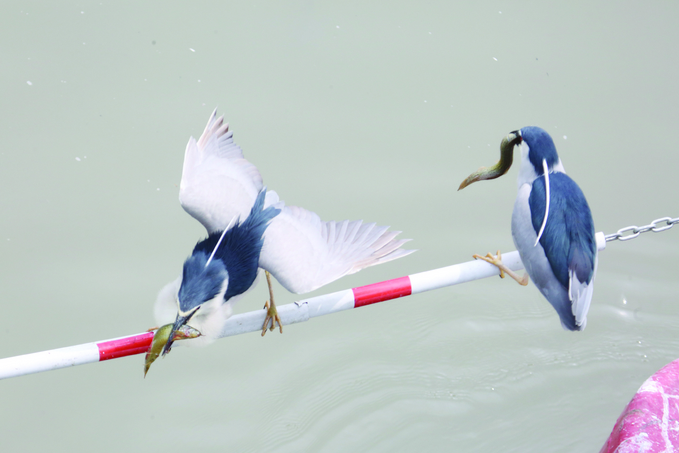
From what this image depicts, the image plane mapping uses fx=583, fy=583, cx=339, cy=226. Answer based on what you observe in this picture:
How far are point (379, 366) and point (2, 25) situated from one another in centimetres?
249

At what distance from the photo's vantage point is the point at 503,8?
3.41 m

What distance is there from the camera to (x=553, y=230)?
5.31 feet

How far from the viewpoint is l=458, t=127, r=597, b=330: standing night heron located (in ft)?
5.31

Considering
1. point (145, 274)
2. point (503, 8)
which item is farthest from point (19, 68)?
point (503, 8)

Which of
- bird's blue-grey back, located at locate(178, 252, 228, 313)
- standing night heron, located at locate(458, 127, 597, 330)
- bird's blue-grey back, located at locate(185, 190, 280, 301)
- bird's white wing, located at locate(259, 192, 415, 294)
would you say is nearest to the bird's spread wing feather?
standing night heron, located at locate(458, 127, 597, 330)

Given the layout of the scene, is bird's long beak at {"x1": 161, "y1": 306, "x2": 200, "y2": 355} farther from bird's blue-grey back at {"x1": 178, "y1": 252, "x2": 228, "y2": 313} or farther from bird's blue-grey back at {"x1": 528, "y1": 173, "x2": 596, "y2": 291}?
bird's blue-grey back at {"x1": 528, "y1": 173, "x2": 596, "y2": 291}

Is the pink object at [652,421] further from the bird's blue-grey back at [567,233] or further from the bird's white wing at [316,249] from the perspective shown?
the bird's white wing at [316,249]

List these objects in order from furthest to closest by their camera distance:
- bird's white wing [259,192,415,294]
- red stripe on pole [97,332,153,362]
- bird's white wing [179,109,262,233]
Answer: bird's white wing [179,109,262,233], bird's white wing [259,192,415,294], red stripe on pole [97,332,153,362]

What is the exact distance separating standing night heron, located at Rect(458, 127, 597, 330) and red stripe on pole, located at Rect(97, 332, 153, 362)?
1031mm

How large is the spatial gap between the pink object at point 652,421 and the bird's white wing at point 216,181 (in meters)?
1.20

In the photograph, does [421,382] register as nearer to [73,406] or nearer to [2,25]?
[73,406]

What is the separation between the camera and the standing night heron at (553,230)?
1617 mm

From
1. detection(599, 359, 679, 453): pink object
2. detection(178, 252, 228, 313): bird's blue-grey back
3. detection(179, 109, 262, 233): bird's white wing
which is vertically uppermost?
detection(179, 109, 262, 233): bird's white wing

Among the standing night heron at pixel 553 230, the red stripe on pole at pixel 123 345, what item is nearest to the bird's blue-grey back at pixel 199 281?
the red stripe on pole at pixel 123 345
